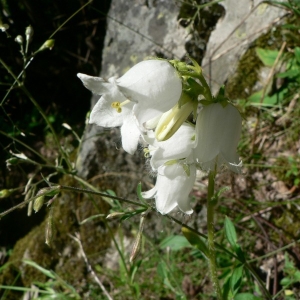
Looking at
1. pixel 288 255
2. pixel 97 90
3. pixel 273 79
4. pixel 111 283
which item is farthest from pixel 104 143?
pixel 97 90

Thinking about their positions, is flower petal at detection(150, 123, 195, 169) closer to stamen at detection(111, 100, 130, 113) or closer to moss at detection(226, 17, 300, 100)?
stamen at detection(111, 100, 130, 113)

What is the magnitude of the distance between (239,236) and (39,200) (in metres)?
1.79

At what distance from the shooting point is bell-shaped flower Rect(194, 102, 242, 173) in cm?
133

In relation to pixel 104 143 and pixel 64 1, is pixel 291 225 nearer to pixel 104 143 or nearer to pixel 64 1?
pixel 104 143

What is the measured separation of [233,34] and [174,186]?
6.35ft

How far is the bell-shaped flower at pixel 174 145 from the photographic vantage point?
4.72 ft

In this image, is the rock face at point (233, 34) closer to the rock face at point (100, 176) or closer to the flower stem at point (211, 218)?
the rock face at point (100, 176)

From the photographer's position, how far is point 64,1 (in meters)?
4.08

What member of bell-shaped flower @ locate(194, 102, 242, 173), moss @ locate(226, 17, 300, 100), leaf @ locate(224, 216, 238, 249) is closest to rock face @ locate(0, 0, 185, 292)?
moss @ locate(226, 17, 300, 100)

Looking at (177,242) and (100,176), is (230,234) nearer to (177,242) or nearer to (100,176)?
(177,242)

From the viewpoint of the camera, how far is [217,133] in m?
1.35

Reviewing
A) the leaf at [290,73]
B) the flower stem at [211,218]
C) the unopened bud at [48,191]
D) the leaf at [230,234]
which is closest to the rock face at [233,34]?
the leaf at [290,73]

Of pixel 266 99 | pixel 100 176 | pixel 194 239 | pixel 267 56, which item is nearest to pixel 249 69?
pixel 267 56

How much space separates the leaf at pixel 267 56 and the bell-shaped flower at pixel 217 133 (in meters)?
1.77
